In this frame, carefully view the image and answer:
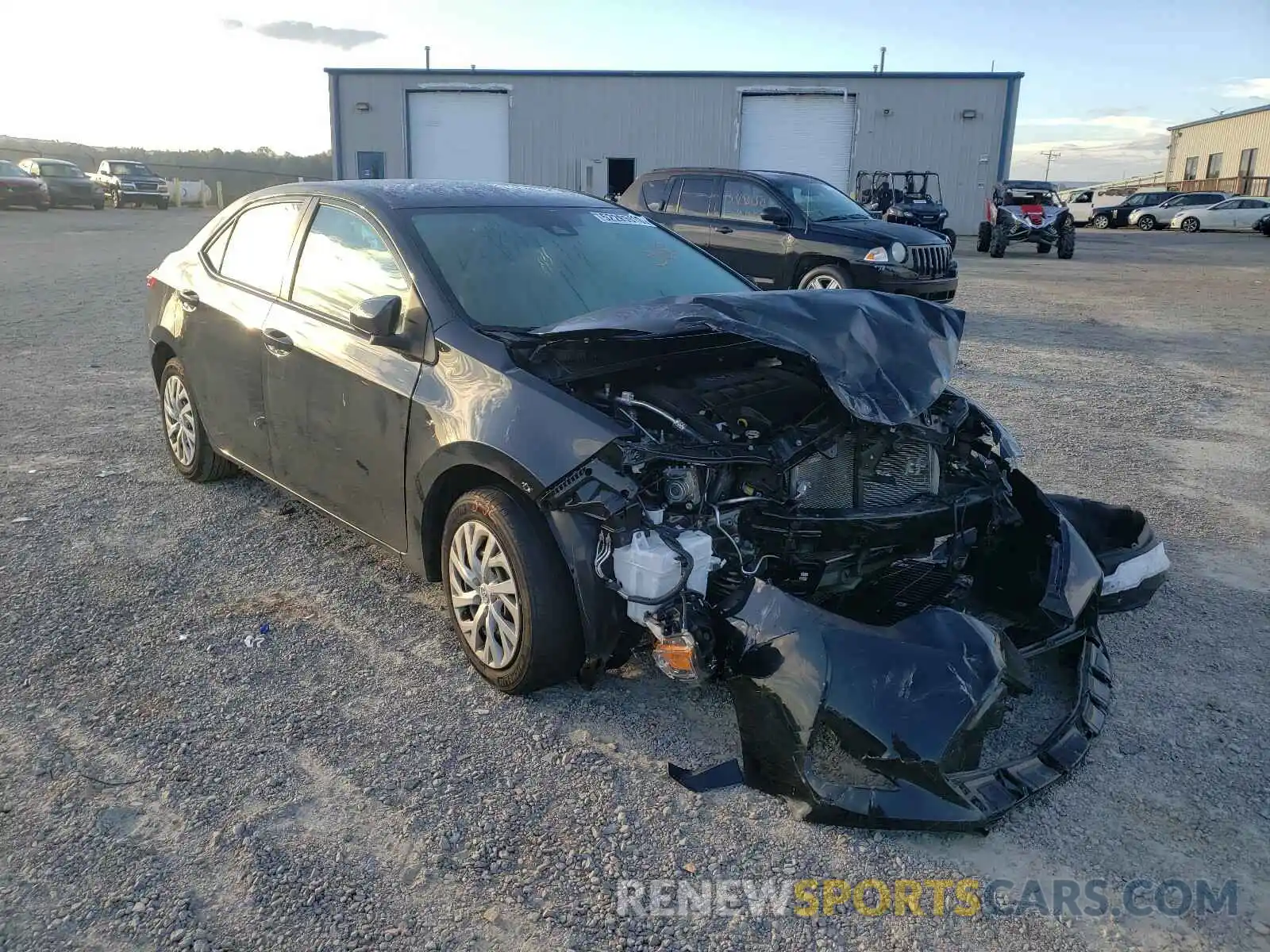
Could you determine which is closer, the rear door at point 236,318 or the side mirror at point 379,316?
the side mirror at point 379,316

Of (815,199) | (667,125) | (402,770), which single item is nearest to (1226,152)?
(667,125)

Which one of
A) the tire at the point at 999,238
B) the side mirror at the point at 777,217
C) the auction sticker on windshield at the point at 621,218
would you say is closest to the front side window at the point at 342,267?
the auction sticker on windshield at the point at 621,218

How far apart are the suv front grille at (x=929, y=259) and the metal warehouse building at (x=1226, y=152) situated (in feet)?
150

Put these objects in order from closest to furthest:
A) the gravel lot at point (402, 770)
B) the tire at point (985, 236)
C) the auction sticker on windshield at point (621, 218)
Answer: the gravel lot at point (402, 770), the auction sticker on windshield at point (621, 218), the tire at point (985, 236)

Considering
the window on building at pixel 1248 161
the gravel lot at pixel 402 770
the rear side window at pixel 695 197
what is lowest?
the gravel lot at pixel 402 770

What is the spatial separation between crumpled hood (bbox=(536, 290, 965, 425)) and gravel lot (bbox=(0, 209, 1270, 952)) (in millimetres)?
1201

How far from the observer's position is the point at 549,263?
4.09 metres

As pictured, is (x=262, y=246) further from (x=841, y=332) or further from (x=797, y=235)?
(x=797, y=235)

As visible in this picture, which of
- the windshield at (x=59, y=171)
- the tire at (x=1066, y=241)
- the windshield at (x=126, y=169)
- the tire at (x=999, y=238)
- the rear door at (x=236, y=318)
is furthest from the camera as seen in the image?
the windshield at (x=126, y=169)

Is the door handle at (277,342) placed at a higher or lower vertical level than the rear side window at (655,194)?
lower

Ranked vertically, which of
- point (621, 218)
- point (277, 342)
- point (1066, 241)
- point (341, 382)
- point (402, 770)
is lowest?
point (402, 770)

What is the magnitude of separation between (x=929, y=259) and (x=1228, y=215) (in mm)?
30175

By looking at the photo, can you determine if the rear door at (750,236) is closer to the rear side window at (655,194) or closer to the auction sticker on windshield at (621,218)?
the rear side window at (655,194)

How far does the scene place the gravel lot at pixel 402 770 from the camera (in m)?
2.40
